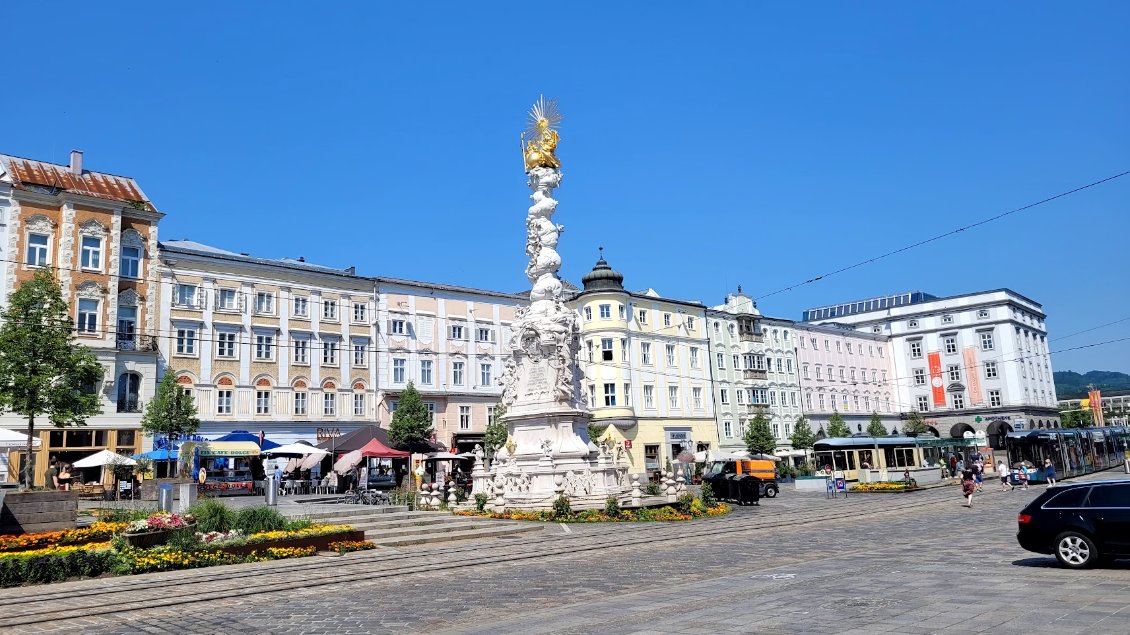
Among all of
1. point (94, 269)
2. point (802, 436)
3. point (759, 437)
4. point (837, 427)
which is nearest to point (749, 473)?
point (759, 437)

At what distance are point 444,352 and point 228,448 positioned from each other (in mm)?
23888

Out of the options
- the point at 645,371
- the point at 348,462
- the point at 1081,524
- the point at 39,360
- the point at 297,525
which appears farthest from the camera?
the point at 645,371

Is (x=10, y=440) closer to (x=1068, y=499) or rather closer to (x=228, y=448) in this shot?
(x=228, y=448)


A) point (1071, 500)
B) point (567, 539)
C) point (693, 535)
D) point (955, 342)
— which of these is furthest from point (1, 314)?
point (955, 342)

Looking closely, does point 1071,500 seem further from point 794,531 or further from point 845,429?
point 845,429

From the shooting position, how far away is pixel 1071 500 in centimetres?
1286

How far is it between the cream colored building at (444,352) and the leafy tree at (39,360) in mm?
26682

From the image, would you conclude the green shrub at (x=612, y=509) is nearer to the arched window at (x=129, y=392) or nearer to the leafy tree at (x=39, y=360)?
the leafy tree at (x=39, y=360)

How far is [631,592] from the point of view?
12055 mm

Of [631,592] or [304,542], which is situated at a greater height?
[304,542]

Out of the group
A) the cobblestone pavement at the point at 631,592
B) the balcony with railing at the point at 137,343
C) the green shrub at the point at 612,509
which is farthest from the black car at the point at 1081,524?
the balcony with railing at the point at 137,343

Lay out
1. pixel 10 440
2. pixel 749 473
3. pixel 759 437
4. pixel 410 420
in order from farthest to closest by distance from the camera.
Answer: pixel 759 437
pixel 410 420
pixel 749 473
pixel 10 440

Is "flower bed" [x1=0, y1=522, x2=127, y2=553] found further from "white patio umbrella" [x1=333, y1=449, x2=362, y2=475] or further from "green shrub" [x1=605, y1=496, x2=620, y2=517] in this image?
"white patio umbrella" [x1=333, y1=449, x2=362, y2=475]

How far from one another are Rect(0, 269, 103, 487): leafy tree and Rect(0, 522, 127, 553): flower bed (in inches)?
452
